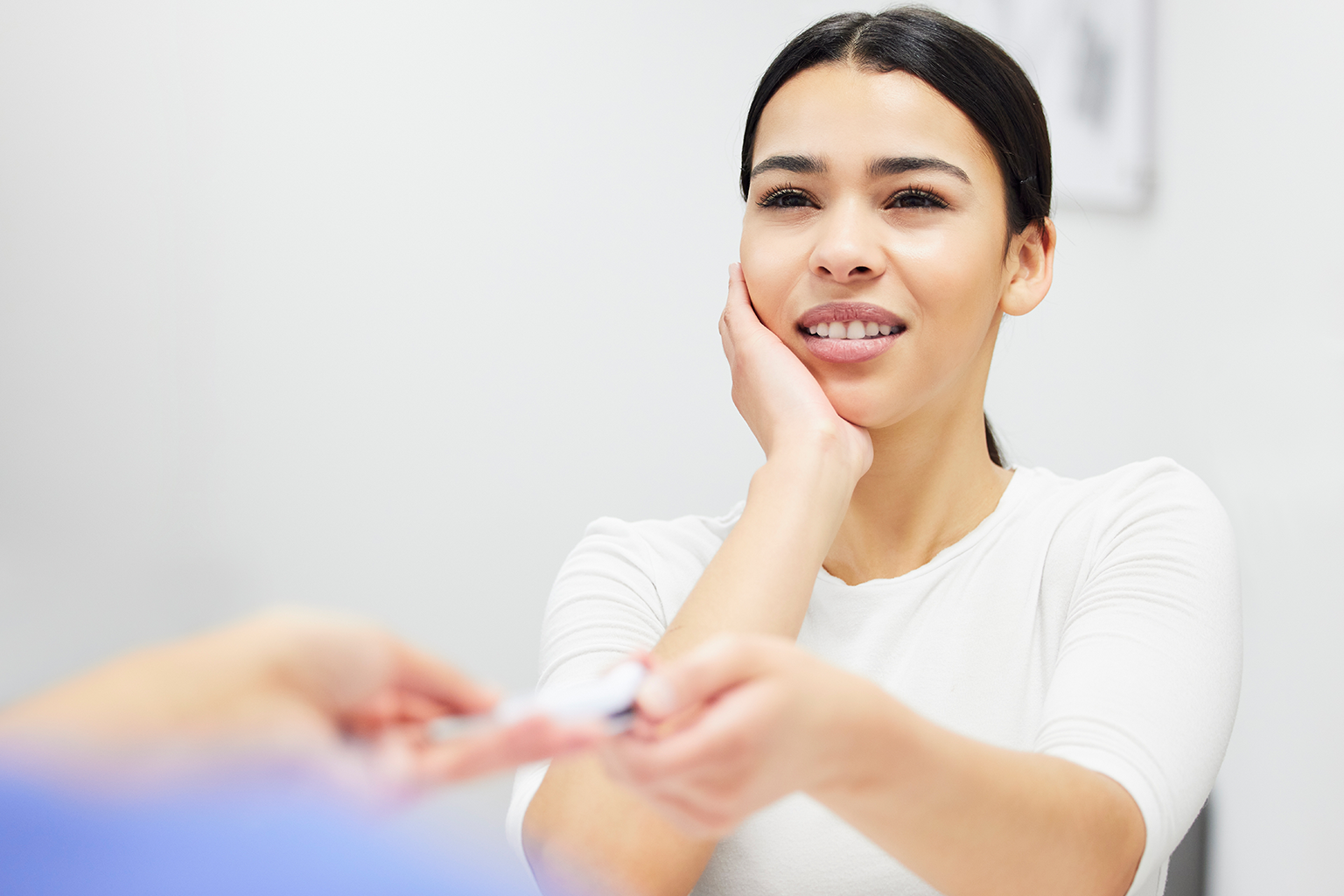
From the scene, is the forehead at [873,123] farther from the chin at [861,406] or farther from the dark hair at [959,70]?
the chin at [861,406]

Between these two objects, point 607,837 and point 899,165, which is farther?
point 899,165

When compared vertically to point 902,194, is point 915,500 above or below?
below

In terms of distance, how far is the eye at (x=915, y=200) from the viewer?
0.88 m

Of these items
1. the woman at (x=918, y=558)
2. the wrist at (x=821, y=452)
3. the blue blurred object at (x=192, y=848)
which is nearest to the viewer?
the blue blurred object at (x=192, y=848)

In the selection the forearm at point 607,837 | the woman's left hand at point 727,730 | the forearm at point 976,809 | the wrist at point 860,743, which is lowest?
the forearm at point 607,837

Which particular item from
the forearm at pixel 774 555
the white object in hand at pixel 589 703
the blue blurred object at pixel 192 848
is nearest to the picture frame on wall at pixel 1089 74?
the forearm at pixel 774 555

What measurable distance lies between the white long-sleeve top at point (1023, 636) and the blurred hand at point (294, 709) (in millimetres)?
426

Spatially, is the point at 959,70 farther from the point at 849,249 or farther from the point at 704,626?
the point at 704,626

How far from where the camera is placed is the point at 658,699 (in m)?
0.35

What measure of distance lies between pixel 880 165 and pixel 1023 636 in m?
0.41

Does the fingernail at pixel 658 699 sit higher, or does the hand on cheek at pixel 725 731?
the fingernail at pixel 658 699

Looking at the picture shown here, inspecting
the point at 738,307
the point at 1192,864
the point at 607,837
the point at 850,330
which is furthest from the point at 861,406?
the point at 1192,864

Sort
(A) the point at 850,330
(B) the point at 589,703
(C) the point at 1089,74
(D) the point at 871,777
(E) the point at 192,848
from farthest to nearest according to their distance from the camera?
(C) the point at 1089,74 < (A) the point at 850,330 < (D) the point at 871,777 < (B) the point at 589,703 < (E) the point at 192,848

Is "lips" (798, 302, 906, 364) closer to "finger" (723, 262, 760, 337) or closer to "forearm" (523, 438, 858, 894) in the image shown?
"finger" (723, 262, 760, 337)
